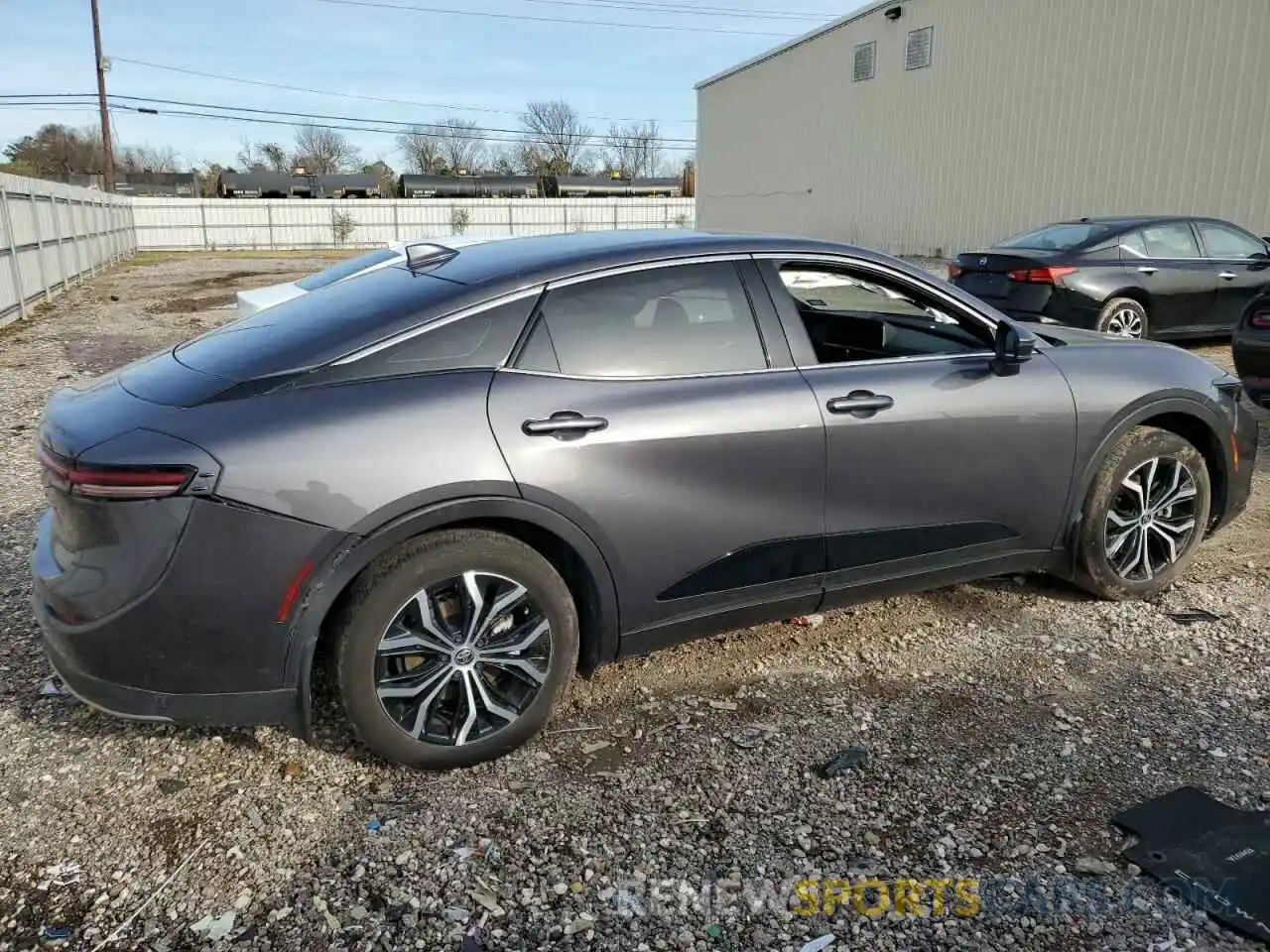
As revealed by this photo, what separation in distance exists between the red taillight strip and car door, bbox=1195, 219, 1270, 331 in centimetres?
1080

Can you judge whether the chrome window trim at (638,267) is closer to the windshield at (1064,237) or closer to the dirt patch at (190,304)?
the windshield at (1064,237)

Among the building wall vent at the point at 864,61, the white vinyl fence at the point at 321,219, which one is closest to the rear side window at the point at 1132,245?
the building wall vent at the point at 864,61

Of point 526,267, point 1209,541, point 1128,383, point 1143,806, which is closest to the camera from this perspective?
point 1143,806

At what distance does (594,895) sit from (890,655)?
5.79ft

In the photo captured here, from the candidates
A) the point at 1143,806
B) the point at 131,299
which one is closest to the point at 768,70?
the point at 131,299

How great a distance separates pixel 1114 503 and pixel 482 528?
8.98 ft

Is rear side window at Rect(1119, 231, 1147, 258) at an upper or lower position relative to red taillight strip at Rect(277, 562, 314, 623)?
upper

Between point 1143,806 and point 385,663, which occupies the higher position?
point 385,663

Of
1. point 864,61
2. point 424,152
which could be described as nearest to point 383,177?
point 424,152

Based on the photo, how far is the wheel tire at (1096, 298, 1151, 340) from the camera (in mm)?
9867

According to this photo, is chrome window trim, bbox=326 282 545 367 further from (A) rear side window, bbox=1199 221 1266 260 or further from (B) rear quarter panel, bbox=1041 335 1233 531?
(A) rear side window, bbox=1199 221 1266 260

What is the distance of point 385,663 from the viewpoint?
9.36 ft

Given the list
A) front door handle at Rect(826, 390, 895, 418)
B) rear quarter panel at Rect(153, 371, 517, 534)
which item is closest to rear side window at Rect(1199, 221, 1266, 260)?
front door handle at Rect(826, 390, 895, 418)

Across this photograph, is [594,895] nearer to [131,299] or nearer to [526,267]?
[526,267]
